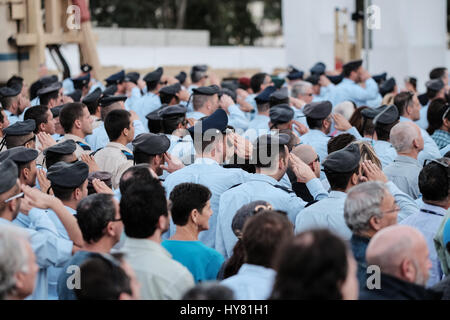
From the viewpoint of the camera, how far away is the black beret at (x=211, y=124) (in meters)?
5.06

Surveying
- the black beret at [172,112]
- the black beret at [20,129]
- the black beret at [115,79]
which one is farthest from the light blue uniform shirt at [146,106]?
the black beret at [20,129]

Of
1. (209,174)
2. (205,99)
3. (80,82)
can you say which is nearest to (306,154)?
(209,174)

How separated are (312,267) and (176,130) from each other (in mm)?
4180

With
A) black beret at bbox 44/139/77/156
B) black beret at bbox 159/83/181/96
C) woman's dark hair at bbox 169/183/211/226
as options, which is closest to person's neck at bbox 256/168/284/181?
woman's dark hair at bbox 169/183/211/226

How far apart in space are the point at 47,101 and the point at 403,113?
3.58 meters

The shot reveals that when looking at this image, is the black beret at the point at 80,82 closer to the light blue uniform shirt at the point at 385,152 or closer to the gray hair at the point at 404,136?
the light blue uniform shirt at the point at 385,152

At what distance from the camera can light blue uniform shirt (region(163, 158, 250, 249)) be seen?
480 cm

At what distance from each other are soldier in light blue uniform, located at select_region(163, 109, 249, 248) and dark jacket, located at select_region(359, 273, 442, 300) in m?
1.99

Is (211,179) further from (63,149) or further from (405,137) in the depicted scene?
(405,137)

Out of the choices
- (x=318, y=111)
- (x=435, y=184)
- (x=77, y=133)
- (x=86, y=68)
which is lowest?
(x=435, y=184)

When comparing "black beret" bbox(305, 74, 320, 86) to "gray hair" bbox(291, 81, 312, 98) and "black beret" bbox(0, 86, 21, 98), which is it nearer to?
"gray hair" bbox(291, 81, 312, 98)

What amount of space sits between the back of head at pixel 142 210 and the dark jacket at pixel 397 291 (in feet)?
3.02

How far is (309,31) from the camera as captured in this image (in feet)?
47.8

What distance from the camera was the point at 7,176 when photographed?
3.77 metres
